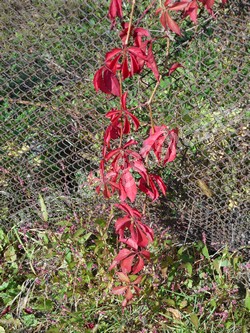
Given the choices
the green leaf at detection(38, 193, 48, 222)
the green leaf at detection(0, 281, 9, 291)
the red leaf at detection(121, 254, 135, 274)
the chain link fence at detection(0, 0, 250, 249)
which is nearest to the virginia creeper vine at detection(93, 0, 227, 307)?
the red leaf at detection(121, 254, 135, 274)

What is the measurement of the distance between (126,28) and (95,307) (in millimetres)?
1465

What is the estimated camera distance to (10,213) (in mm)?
3447

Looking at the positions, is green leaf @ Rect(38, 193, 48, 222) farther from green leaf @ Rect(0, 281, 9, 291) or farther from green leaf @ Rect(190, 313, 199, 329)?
green leaf @ Rect(190, 313, 199, 329)

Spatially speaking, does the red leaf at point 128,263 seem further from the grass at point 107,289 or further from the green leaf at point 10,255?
the green leaf at point 10,255

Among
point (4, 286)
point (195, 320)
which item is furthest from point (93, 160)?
point (195, 320)

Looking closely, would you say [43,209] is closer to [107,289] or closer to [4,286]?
[4,286]

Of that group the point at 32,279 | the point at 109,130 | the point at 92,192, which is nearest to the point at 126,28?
the point at 109,130

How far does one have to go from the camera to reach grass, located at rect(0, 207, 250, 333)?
8.95 feet

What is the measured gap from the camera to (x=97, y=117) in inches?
115

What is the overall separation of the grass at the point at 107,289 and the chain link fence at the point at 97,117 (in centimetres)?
18

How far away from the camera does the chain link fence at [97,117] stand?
8.66 ft

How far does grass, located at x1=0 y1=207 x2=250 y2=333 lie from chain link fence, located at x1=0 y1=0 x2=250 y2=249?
0.18m

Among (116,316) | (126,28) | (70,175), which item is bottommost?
(116,316)

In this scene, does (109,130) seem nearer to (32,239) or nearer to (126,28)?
(126,28)
